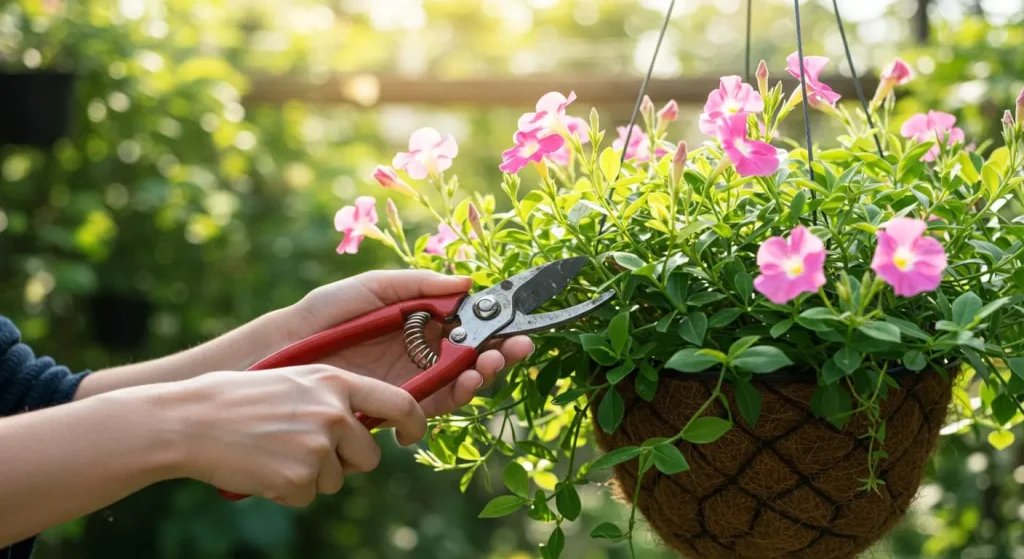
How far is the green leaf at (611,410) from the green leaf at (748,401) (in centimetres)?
10

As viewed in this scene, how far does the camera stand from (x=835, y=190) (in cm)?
81

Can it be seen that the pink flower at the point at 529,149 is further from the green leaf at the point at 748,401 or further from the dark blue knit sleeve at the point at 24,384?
the dark blue knit sleeve at the point at 24,384

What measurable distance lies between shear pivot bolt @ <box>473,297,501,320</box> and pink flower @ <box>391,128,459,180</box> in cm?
16

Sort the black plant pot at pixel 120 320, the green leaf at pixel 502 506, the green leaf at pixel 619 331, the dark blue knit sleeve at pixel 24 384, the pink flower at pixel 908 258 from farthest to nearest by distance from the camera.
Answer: the black plant pot at pixel 120 320 < the dark blue knit sleeve at pixel 24 384 < the green leaf at pixel 502 506 < the green leaf at pixel 619 331 < the pink flower at pixel 908 258

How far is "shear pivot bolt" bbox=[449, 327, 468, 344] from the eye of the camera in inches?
34.9

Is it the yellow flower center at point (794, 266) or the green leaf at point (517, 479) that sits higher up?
the yellow flower center at point (794, 266)

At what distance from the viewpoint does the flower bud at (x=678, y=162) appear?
30.0 inches

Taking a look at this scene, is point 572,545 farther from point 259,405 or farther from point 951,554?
point 259,405

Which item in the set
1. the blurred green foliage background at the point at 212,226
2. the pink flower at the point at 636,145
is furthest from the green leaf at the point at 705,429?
the blurred green foliage background at the point at 212,226

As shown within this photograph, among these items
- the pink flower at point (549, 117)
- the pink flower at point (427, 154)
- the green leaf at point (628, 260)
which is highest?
the pink flower at point (549, 117)

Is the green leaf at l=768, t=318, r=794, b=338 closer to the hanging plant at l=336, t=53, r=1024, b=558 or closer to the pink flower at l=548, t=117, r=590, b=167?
the hanging plant at l=336, t=53, r=1024, b=558

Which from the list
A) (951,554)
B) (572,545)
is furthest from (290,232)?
(572,545)

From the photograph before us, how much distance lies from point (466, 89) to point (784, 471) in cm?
229

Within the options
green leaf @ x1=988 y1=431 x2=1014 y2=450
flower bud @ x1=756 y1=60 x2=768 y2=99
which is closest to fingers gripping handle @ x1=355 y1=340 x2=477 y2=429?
flower bud @ x1=756 y1=60 x2=768 y2=99
